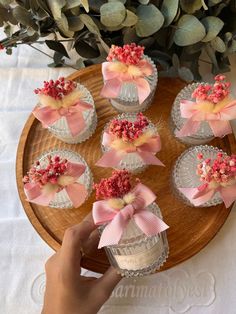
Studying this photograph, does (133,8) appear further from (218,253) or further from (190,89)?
(218,253)

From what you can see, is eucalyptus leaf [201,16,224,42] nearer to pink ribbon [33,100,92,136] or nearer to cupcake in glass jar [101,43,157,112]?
cupcake in glass jar [101,43,157,112]

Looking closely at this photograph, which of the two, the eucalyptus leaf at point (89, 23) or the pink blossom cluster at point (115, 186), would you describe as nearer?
the pink blossom cluster at point (115, 186)

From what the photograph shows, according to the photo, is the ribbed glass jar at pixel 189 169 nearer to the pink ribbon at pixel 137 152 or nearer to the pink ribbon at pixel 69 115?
the pink ribbon at pixel 137 152

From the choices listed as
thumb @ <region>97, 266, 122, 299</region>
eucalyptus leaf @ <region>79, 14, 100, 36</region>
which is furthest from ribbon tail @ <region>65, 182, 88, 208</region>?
eucalyptus leaf @ <region>79, 14, 100, 36</region>

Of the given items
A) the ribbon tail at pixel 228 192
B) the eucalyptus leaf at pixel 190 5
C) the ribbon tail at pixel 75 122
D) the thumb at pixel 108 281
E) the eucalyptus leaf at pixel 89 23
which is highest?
the eucalyptus leaf at pixel 190 5

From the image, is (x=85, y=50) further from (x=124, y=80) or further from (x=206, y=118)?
(x=206, y=118)

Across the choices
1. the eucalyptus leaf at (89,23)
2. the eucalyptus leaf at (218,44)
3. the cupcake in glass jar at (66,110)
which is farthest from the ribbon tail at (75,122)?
the eucalyptus leaf at (218,44)

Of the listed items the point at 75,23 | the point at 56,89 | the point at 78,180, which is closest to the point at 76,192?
the point at 78,180
